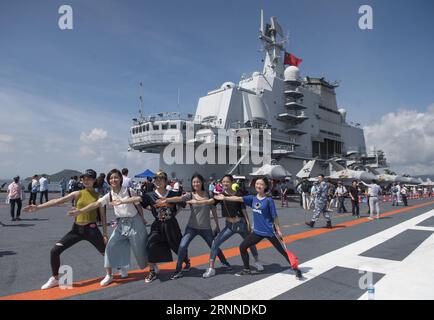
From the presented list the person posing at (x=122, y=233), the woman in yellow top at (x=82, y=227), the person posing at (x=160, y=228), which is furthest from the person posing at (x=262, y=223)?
the woman in yellow top at (x=82, y=227)

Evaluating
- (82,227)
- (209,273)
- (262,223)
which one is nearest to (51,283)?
(82,227)

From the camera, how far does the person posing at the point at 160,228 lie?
4.02 m

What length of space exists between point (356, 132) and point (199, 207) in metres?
55.7

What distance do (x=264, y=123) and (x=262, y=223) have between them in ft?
93.8

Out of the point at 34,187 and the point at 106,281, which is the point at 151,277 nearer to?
the point at 106,281

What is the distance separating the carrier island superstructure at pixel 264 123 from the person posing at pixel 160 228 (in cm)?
2141

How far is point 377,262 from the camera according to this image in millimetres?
5168

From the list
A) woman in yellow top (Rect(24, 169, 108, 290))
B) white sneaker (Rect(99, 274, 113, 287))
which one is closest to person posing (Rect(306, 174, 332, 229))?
white sneaker (Rect(99, 274, 113, 287))

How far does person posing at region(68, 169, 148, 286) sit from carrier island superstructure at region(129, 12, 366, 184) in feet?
70.7

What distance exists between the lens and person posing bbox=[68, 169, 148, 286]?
4016 millimetres

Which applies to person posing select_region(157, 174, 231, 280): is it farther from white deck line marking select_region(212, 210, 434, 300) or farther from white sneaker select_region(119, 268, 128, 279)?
white deck line marking select_region(212, 210, 434, 300)

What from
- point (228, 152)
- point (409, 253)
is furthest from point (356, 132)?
point (409, 253)

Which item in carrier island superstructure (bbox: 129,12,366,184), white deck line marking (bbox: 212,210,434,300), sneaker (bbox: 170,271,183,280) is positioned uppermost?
carrier island superstructure (bbox: 129,12,366,184)
